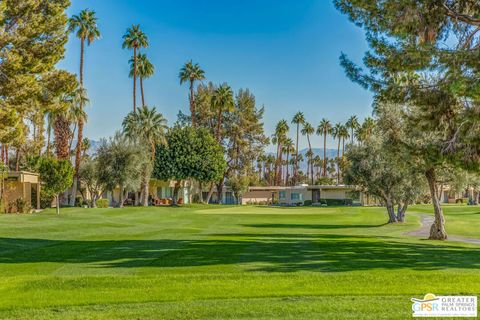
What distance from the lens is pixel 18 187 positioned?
161ft

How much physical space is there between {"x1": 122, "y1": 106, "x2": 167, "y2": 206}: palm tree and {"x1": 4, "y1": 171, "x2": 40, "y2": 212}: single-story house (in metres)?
20.3

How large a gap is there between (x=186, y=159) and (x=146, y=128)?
762 centimetres

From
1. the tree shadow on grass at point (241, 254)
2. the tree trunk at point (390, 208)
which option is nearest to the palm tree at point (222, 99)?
the tree trunk at point (390, 208)

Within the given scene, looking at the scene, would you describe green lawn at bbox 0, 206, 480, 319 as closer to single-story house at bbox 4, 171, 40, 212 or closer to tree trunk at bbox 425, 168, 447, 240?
tree trunk at bbox 425, 168, 447, 240

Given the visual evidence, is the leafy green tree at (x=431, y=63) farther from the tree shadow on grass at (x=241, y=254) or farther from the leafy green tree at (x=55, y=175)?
the leafy green tree at (x=55, y=175)

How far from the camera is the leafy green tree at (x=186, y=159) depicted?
2963 inches

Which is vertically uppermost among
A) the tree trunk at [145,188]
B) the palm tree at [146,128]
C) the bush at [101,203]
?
the palm tree at [146,128]

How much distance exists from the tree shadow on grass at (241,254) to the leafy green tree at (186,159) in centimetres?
5036

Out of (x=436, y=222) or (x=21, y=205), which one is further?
(x=21, y=205)

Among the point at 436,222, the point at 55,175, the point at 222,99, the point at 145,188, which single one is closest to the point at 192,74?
the point at 222,99

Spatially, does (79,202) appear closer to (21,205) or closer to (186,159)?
(186,159)

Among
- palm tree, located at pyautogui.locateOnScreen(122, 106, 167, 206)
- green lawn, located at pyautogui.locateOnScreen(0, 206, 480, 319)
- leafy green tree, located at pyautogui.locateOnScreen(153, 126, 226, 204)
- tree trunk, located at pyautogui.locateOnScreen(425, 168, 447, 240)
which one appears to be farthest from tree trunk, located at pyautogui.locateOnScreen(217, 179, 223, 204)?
green lawn, located at pyautogui.locateOnScreen(0, 206, 480, 319)

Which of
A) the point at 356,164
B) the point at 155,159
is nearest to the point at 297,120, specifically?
the point at 155,159

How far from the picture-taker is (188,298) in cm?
1113
